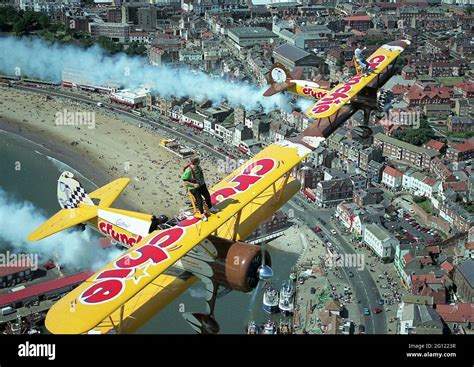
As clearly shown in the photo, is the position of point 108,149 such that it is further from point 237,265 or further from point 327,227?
point 237,265

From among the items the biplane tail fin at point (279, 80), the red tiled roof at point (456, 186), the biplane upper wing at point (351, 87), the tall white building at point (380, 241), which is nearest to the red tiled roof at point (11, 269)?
the biplane tail fin at point (279, 80)

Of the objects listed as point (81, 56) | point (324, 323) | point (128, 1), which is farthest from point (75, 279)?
point (128, 1)

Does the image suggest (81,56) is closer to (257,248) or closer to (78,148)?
(78,148)

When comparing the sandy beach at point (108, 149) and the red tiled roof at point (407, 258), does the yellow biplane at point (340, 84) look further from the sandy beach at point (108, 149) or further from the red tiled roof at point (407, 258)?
the sandy beach at point (108, 149)

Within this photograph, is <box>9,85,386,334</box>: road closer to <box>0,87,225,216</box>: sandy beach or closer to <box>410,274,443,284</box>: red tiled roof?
<box>0,87,225,216</box>: sandy beach

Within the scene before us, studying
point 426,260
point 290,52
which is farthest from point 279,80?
point 290,52
